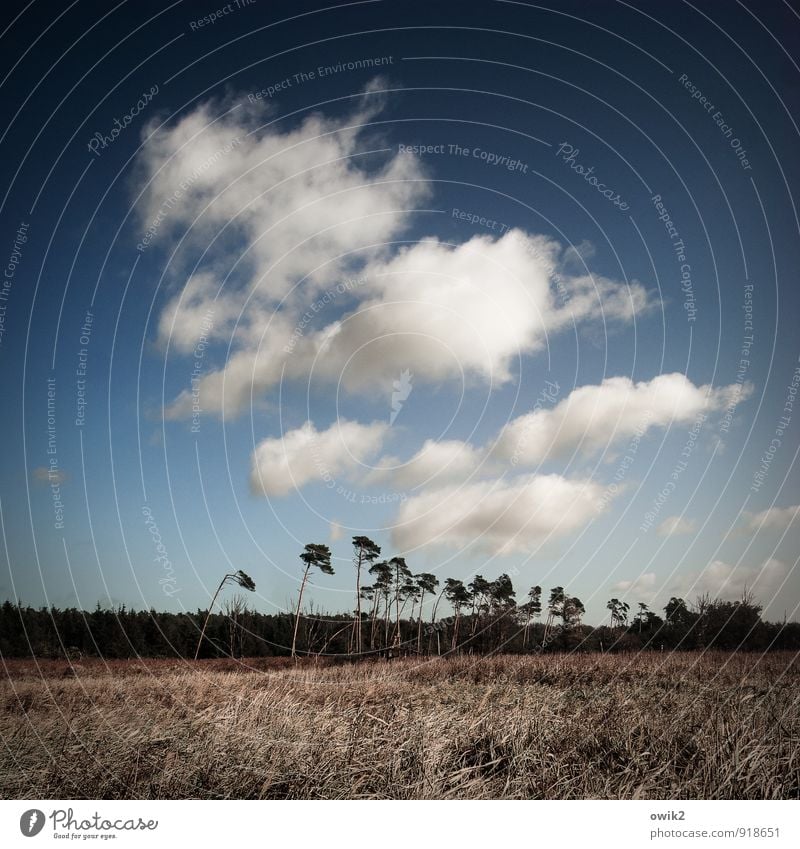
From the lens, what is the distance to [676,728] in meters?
7.12

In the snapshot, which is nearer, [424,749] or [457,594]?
[424,749]

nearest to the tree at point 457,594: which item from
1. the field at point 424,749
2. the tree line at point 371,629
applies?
the tree line at point 371,629

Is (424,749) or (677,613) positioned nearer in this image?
(424,749)

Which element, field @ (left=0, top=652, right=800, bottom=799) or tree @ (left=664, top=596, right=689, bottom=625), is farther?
tree @ (left=664, top=596, right=689, bottom=625)

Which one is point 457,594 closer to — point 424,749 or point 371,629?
point 371,629

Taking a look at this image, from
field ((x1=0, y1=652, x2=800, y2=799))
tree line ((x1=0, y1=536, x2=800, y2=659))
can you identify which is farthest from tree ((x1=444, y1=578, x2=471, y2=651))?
field ((x1=0, y1=652, x2=800, y2=799))

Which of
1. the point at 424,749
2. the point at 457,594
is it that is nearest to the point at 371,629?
the point at 457,594

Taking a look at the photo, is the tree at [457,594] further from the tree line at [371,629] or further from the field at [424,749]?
the field at [424,749]

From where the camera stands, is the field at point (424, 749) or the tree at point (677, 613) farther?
the tree at point (677, 613)

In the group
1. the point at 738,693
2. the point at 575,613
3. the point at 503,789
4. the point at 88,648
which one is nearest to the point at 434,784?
the point at 503,789

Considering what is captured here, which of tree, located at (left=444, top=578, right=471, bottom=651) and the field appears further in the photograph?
tree, located at (left=444, top=578, right=471, bottom=651)

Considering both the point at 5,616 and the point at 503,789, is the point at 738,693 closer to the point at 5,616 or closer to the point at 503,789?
the point at 503,789

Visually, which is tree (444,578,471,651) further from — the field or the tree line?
the field
